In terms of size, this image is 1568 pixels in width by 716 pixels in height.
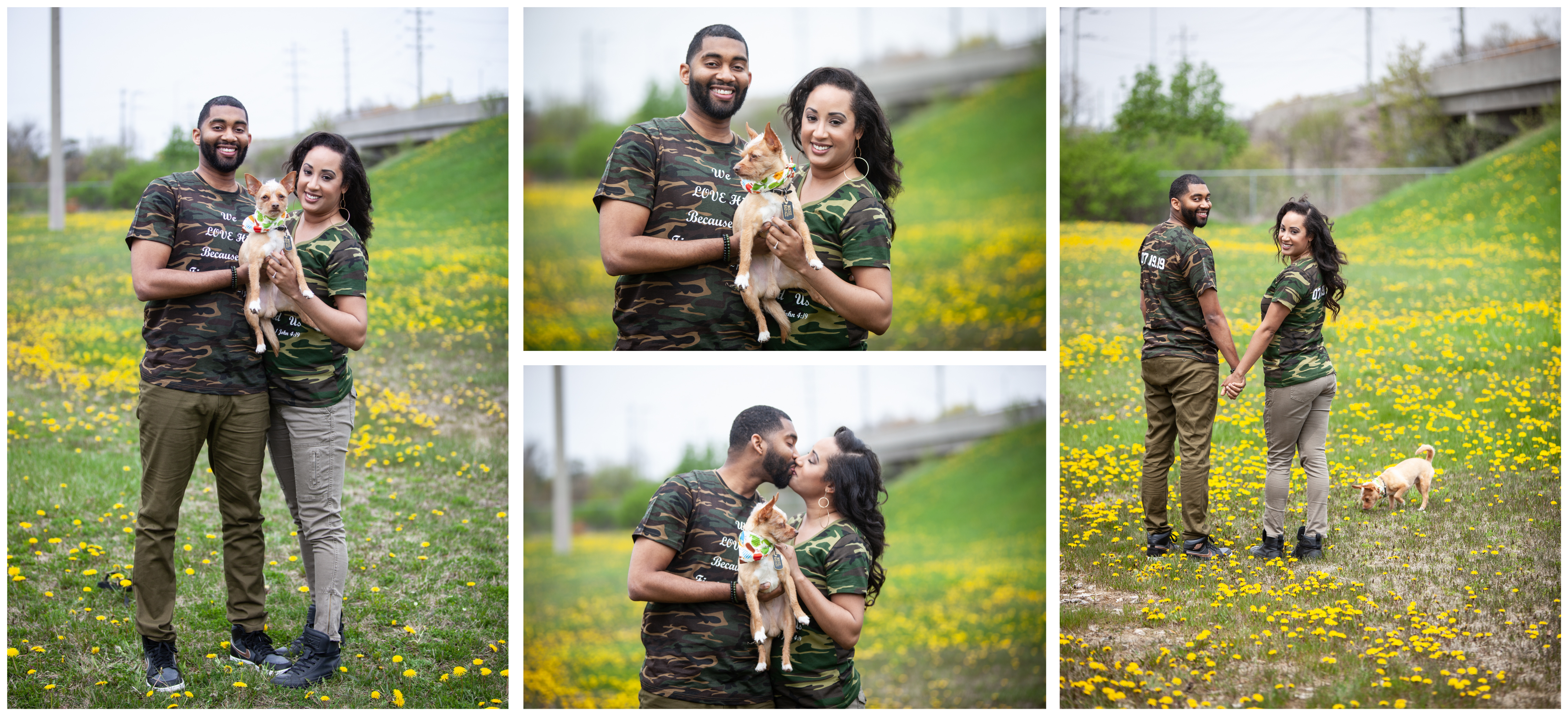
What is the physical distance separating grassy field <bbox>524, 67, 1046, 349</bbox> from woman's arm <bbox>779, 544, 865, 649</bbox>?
1586 mm

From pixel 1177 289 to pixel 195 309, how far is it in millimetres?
3817

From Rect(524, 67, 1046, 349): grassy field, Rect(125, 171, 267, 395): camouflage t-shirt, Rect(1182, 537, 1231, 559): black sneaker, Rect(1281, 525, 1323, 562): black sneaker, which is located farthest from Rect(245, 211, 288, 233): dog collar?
Rect(1281, 525, 1323, 562): black sneaker

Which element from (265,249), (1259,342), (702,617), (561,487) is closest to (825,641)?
(702,617)

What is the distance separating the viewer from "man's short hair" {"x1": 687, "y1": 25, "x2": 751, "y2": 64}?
11.9 feet

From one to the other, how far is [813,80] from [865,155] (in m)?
0.30

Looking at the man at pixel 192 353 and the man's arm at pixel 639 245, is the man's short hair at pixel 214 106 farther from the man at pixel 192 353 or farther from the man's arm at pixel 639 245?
the man's arm at pixel 639 245

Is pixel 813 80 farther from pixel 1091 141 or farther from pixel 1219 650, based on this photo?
pixel 1219 650

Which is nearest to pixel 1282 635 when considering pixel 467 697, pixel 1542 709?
pixel 1542 709

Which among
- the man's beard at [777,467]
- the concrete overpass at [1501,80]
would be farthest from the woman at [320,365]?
the concrete overpass at [1501,80]

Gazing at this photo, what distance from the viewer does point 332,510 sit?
13.8ft

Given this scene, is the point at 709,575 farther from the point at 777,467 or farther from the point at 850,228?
the point at 850,228

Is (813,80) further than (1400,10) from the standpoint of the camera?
No

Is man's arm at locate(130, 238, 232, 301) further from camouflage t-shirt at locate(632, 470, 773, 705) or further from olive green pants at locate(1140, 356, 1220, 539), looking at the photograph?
olive green pants at locate(1140, 356, 1220, 539)

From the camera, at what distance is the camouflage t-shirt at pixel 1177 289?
4488 mm
